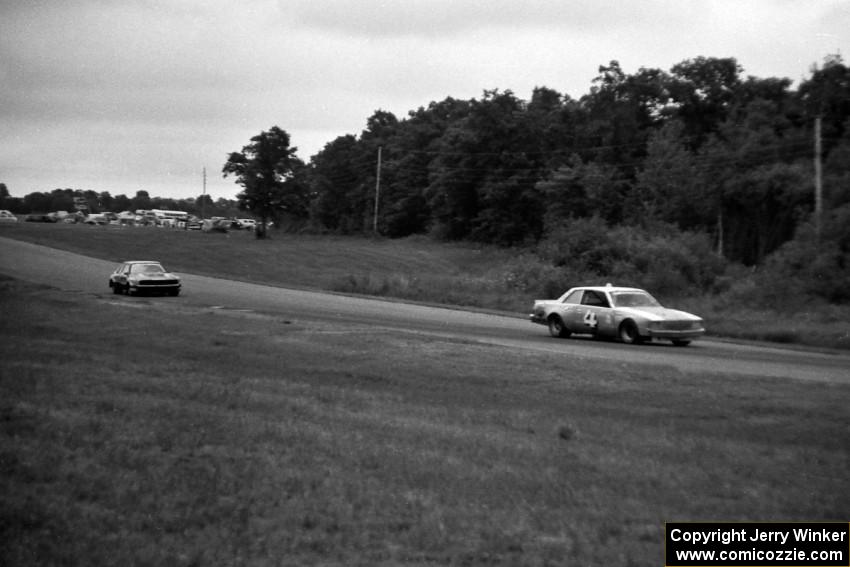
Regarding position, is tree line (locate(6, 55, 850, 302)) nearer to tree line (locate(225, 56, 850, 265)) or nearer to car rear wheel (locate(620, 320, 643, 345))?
tree line (locate(225, 56, 850, 265))

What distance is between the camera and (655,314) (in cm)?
2347

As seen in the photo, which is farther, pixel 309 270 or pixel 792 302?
pixel 309 270

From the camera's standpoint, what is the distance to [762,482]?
25.3 ft

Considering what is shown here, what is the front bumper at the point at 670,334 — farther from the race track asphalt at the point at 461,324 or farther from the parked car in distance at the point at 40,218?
A: the parked car in distance at the point at 40,218

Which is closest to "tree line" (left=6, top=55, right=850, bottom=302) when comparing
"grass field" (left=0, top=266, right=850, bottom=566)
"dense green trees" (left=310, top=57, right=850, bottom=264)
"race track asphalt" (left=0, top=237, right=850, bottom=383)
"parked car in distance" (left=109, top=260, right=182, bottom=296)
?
"dense green trees" (left=310, top=57, right=850, bottom=264)

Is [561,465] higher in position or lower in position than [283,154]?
lower

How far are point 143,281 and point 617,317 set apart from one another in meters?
22.6

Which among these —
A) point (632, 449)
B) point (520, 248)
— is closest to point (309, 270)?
point (520, 248)

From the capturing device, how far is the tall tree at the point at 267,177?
101625 millimetres

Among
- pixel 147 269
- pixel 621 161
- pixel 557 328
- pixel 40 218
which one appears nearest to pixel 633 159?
pixel 621 161

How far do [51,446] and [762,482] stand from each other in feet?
21.0

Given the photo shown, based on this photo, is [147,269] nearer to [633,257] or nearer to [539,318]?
[539,318]

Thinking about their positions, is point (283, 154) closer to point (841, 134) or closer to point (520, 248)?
point (520, 248)

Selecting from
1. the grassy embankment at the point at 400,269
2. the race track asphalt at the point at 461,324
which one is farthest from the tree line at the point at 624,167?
the race track asphalt at the point at 461,324
